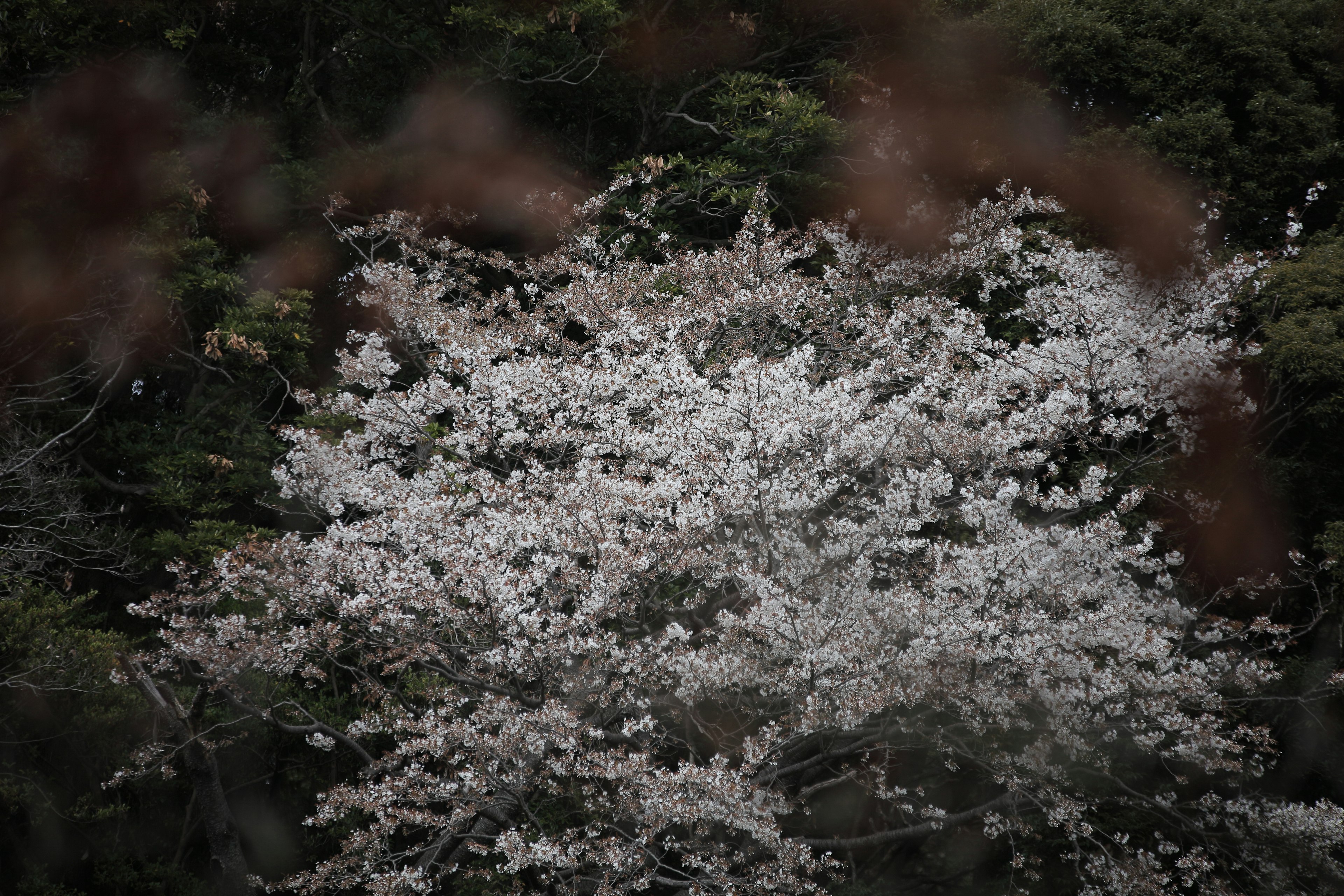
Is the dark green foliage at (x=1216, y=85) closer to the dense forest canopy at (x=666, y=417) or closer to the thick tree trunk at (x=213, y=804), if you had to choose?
the dense forest canopy at (x=666, y=417)

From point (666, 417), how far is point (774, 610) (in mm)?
1801

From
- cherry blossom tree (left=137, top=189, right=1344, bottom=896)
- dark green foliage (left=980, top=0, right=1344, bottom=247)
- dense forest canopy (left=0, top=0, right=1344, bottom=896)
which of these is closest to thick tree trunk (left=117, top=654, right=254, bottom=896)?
dense forest canopy (left=0, top=0, right=1344, bottom=896)

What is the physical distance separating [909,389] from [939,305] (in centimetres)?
147

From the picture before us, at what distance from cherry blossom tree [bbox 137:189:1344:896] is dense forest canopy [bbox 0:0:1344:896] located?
60mm

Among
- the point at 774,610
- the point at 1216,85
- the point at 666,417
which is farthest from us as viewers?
the point at 1216,85

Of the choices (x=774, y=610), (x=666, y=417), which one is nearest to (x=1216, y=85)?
(x=666, y=417)

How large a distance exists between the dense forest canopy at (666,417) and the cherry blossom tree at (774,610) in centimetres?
6

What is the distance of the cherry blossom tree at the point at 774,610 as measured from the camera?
484 centimetres

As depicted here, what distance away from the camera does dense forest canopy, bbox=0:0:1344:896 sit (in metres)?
5.20

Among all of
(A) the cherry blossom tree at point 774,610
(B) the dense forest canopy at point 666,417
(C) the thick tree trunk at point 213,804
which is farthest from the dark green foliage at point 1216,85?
(C) the thick tree trunk at point 213,804

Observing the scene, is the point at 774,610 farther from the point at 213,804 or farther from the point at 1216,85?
the point at 1216,85

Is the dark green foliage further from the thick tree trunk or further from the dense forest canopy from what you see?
the thick tree trunk

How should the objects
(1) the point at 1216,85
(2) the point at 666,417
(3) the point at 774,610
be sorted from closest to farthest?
(3) the point at 774,610 → (2) the point at 666,417 → (1) the point at 1216,85

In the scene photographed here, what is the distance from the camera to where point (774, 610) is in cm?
480
